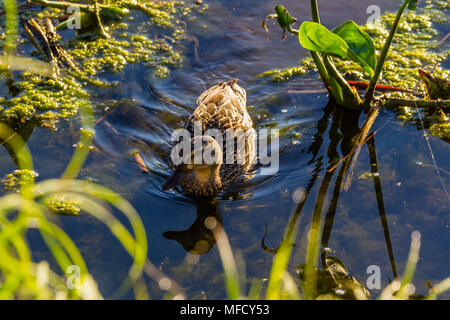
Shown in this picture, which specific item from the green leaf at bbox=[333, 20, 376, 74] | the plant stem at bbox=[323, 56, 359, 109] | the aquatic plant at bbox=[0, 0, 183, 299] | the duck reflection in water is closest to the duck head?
the duck reflection in water

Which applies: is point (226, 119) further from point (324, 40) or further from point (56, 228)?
point (56, 228)

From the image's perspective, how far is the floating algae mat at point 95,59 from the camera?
17.8 ft

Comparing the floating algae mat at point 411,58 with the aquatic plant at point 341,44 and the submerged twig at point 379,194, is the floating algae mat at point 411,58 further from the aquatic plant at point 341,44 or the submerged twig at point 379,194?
the submerged twig at point 379,194

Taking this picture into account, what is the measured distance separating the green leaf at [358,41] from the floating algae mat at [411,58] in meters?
1.11

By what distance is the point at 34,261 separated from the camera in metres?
3.69

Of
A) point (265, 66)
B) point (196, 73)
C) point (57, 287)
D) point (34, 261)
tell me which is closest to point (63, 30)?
point (196, 73)

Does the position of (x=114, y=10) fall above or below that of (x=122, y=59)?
above

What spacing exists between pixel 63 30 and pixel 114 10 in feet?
2.52

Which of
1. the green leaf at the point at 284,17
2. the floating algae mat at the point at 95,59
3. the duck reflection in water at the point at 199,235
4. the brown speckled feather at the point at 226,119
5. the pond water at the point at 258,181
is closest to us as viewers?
the pond water at the point at 258,181

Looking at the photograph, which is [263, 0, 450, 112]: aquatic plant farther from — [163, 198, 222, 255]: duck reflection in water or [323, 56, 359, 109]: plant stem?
[163, 198, 222, 255]: duck reflection in water

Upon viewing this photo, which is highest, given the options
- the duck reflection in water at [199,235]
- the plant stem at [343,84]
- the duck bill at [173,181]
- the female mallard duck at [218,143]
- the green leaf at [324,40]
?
the green leaf at [324,40]

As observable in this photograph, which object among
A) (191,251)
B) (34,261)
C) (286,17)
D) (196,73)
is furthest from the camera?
(196,73)

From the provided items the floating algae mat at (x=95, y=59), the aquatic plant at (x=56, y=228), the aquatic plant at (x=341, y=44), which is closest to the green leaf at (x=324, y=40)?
the aquatic plant at (x=341, y=44)
